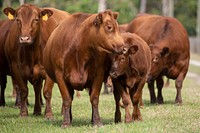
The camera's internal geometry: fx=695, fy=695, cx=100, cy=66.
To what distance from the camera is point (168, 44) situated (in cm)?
1722

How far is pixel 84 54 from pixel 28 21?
224 cm

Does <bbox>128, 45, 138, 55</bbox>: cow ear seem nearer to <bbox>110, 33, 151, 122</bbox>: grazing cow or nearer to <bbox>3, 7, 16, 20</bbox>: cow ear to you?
<bbox>110, 33, 151, 122</bbox>: grazing cow

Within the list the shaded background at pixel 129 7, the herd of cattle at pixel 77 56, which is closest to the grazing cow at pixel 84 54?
the herd of cattle at pixel 77 56

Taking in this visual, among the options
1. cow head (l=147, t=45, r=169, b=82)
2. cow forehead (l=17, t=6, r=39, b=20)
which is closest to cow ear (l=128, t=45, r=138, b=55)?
cow forehead (l=17, t=6, r=39, b=20)

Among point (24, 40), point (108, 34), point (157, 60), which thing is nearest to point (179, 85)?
point (157, 60)

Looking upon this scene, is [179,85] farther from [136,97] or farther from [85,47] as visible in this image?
[85,47]

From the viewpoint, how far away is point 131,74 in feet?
42.5

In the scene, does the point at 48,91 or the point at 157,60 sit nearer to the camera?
the point at 48,91

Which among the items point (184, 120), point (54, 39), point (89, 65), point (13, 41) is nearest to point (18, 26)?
point (13, 41)

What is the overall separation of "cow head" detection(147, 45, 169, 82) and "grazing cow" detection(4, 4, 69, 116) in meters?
3.12

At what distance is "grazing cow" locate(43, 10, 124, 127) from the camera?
1187 cm

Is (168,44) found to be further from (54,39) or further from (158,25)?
(54,39)

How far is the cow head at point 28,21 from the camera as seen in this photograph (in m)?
13.8

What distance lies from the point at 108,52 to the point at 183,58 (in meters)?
5.76
